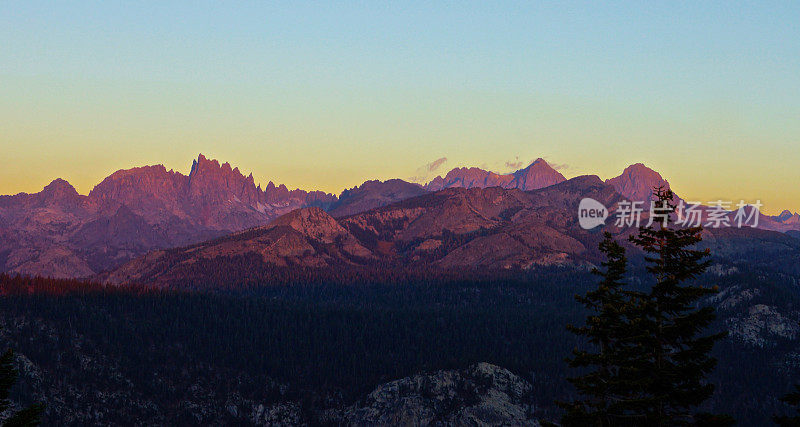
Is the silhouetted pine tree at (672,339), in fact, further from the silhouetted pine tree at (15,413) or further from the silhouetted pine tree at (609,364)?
the silhouetted pine tree at (15,413)

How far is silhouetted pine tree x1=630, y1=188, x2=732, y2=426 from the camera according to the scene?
52625mm

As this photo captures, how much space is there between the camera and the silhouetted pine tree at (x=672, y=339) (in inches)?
2072

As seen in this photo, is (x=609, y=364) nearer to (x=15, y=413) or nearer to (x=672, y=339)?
(x=672, y=339)

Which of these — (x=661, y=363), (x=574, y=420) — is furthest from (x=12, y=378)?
(x=661, y=363)

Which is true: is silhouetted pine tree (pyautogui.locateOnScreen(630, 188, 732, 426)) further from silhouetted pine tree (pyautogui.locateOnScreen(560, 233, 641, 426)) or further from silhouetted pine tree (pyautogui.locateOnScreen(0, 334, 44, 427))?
silhouetted pine tree (pyautogui.locateOnScreen(0, 334, 44, 427))

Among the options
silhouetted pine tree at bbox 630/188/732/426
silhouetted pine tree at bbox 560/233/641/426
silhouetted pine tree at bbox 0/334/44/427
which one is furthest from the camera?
silhouetted pine tree at bbox 560/233/641/426

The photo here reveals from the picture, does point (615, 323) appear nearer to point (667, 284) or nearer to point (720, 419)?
point (667, 284)

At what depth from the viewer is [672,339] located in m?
53.9

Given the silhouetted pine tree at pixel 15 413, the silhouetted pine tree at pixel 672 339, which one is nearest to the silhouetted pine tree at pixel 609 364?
the silhouetted pine tree at pixel 672 339

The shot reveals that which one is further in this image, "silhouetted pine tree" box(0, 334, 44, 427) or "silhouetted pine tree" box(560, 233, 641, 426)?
"silhouetted pine tree" box(560, 233, 641, 426)

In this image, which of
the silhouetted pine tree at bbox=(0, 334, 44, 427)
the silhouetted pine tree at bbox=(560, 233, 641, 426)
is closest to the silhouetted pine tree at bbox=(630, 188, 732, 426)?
the silhouetted pine tree at bbox=(560, 233, 641, 426)

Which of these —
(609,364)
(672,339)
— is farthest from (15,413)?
(672,339)

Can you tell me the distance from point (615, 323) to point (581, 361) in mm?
4395

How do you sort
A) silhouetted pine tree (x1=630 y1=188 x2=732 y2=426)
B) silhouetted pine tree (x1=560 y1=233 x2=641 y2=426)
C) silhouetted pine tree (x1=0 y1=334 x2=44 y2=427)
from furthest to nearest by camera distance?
silhouetted pine tree (x1=560 y1=233 x2=641 y2=426)
silhouetted pine tree (x1=630 y1=188 x2=732 y2=426)
silhouetted pine tree (x1=0 y1=334 x2=44 y2=427)
